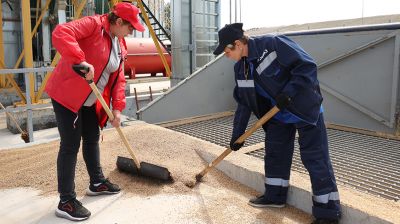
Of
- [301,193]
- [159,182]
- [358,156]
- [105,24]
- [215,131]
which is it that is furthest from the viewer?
[215,131]

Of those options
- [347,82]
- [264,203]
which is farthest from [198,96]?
[264,203]

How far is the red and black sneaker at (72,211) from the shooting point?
277 cm

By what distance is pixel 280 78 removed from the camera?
2.68m

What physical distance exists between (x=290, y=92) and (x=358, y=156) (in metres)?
2.05

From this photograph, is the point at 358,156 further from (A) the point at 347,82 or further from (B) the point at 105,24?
(B) the point at 105,24

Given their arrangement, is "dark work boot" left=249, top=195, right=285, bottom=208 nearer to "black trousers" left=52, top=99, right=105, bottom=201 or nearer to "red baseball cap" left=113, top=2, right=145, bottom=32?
"black trousers" left=52, top=99, right=105, bottom=201

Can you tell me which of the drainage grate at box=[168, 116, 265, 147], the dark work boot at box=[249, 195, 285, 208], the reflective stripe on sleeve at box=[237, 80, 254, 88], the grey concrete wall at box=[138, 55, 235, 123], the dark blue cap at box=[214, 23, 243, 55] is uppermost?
the dark blue cap at box=[214, 23, 243, 55]

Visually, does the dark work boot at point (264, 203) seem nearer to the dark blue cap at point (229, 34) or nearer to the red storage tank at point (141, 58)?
the dark blue cap at point (229, 34)

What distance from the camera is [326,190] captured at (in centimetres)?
263

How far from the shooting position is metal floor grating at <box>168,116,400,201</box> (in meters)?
3.35

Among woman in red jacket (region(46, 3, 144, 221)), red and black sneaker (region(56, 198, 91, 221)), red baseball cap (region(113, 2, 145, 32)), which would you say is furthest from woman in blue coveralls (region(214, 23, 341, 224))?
red and black sneaker (region(56, 198, 91, 221))

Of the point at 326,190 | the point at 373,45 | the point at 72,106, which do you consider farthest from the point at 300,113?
the point at 373,45

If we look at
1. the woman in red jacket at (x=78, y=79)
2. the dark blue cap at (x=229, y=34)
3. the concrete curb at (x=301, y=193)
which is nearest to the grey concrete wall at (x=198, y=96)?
the concrete curb at (x=301, y=193)

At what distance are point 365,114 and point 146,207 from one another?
3741 mm
